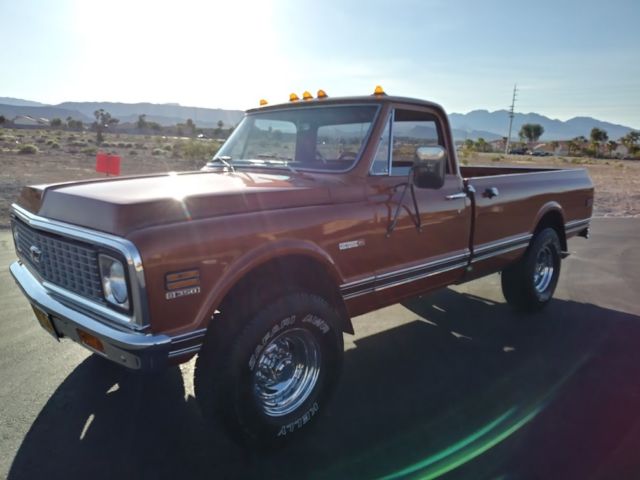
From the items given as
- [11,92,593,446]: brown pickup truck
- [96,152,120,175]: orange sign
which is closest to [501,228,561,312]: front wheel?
[11,92,593,446]: brown pickup truck

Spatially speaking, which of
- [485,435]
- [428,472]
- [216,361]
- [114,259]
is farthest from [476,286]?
→ [114,259]

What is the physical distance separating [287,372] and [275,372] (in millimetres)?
113

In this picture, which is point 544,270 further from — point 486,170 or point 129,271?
point 129,271

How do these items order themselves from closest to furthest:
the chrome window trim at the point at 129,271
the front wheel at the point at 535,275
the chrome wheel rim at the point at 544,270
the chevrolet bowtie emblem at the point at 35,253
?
the chrome window trim at the point at 129,271
the chevrolet bowtie emblem at the point at 35,253
the front wheel at the point at 535,275
the chrome wheel rim at the point at 544,270

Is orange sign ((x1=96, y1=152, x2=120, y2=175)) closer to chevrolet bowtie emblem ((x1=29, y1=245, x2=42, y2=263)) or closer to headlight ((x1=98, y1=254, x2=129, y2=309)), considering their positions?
chevrolet bowtie emblem ((x1=29, y1=245, x2=42, y2=263))

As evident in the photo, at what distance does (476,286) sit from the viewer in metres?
6.15

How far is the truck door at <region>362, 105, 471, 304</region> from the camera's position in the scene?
11.1 feet

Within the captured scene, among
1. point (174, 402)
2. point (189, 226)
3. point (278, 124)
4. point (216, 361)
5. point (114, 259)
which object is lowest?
point (174, 402)

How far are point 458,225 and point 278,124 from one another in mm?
1677

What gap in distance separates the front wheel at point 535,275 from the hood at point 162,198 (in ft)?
9.24

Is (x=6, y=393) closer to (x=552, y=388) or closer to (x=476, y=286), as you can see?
(x=552, y=388)

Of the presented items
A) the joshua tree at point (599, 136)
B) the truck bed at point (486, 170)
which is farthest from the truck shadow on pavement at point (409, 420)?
the joshua tree at point (599, 136)

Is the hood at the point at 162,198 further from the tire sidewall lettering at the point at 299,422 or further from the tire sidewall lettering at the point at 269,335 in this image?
the tire sidewall lettering at the point at 299,422

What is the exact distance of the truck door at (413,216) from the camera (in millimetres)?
3379
